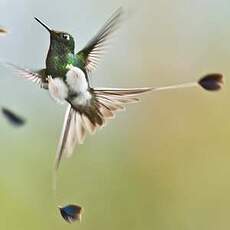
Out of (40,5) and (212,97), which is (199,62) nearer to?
(212,97)

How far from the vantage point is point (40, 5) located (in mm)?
1146

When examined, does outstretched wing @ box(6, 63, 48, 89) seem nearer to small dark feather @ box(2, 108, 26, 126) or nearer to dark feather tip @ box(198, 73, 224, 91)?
small dark feather @ box(2, 108, 26, 126)

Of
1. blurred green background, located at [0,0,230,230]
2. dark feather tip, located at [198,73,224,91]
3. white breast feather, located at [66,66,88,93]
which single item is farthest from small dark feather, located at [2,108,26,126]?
dark feather tip, located at [198,73,224,91]

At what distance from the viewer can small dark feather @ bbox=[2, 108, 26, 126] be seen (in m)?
1.16

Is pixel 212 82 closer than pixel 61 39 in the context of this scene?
Yes

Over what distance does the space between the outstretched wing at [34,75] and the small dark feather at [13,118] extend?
9 cm

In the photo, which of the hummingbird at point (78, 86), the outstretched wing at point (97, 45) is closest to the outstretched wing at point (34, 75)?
the hummingbird at point (78, 86)

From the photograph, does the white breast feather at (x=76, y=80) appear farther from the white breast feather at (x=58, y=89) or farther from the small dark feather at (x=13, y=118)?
the small dark feather at (x=13, y=118)

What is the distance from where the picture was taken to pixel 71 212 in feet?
3.64

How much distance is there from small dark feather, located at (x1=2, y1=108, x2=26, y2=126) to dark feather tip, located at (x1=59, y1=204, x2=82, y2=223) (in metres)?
0.23

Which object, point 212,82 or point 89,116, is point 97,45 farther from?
point 212,82

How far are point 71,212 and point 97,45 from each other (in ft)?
1.29

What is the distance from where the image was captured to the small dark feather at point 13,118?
1.16 meters

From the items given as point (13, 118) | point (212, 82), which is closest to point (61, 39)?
point (13, 118)
